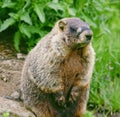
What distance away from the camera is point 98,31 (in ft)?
25.6

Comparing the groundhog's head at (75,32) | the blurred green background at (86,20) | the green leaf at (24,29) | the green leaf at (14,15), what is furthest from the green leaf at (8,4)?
the groundhog's head at (75,32)

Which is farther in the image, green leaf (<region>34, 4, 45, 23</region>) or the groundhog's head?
green leaf (<region>34, 4, 45, 23</region>)

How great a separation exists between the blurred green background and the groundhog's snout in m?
1.08

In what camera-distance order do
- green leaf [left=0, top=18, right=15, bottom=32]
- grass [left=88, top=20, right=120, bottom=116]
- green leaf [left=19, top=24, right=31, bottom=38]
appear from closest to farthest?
grass [left=88, top=20, right=120, bottom=116], green leaf [left=0, top=18, right=15, bottom=32], green leaf [left=19, top=24, right=31, bottom=38]

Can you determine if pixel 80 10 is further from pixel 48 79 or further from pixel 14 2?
pixel 48 79

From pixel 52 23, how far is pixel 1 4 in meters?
0.65

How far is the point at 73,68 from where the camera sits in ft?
20.5

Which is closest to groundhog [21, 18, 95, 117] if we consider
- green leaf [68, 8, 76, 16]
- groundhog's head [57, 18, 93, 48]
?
groundhog's head [57, 18, 93, 48]

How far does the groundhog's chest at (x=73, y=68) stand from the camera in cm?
624

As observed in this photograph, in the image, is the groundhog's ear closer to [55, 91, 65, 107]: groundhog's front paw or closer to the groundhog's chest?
the groundhog's chest

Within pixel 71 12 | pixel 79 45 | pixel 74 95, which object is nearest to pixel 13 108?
pixel 74 95

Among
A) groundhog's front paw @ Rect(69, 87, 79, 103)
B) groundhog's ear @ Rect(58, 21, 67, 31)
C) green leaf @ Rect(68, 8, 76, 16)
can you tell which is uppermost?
groundhog's ear @ Rect(58, 21, 67, 31)

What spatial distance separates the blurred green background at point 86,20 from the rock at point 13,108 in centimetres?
89

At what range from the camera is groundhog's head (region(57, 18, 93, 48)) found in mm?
6047
